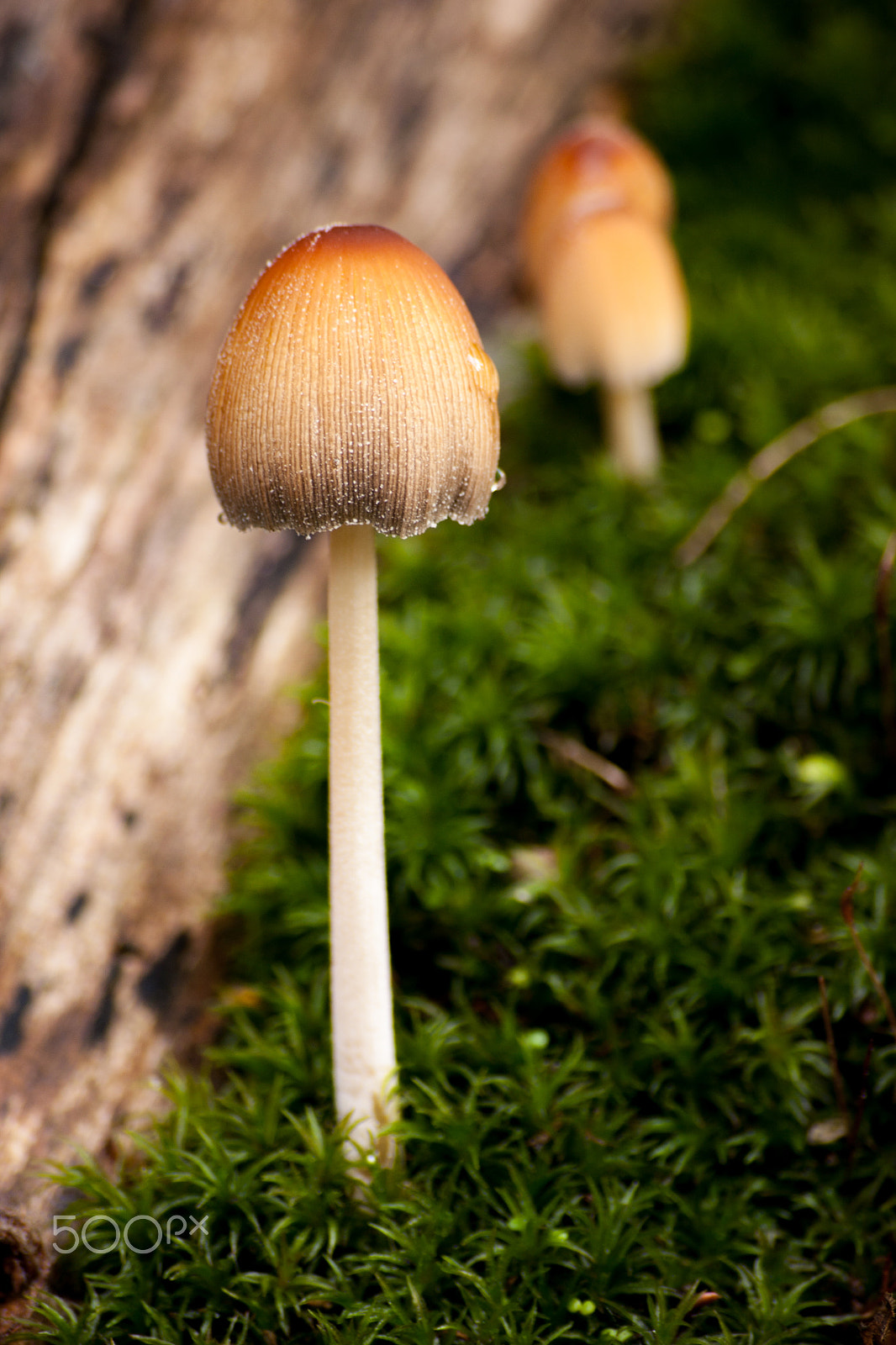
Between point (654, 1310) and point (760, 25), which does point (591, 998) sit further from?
point (760, 25)

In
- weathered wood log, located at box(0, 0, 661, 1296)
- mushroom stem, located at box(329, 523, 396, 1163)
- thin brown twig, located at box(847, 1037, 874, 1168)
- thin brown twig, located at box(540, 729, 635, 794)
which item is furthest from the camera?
thin brown twig, located at box(540, 729, 635, 794)

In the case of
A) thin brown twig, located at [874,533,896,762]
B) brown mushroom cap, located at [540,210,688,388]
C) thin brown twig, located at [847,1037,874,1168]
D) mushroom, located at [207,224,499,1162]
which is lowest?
thin brown twig, located at [847,1037,874,1168]

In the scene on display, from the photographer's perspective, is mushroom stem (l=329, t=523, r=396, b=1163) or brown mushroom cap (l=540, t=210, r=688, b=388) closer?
mushroom stem (l=329, t=523, r=396, b=1163)

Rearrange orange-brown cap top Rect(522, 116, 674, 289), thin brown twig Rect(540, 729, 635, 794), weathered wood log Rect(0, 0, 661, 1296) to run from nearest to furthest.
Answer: weathered wood log Rect(0, 0, 661, 1296) → thin brown twig Rect(540, 729, 635, 794) → orange-brown cap top Rect(522, 116, 674, 289)

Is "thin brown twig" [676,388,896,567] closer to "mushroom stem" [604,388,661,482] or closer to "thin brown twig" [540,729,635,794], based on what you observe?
"mushroom stem" [604,388,661,482]

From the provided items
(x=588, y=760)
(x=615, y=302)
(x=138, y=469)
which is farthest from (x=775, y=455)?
(x=138, y=469)

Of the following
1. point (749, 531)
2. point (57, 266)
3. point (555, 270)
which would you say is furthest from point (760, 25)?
point (57, 266)

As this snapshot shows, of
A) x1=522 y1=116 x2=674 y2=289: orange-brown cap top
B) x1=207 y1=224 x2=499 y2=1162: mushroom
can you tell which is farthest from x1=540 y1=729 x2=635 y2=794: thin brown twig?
x1=522 y1=116 x2=674 y2=289: orange-brown cap top
